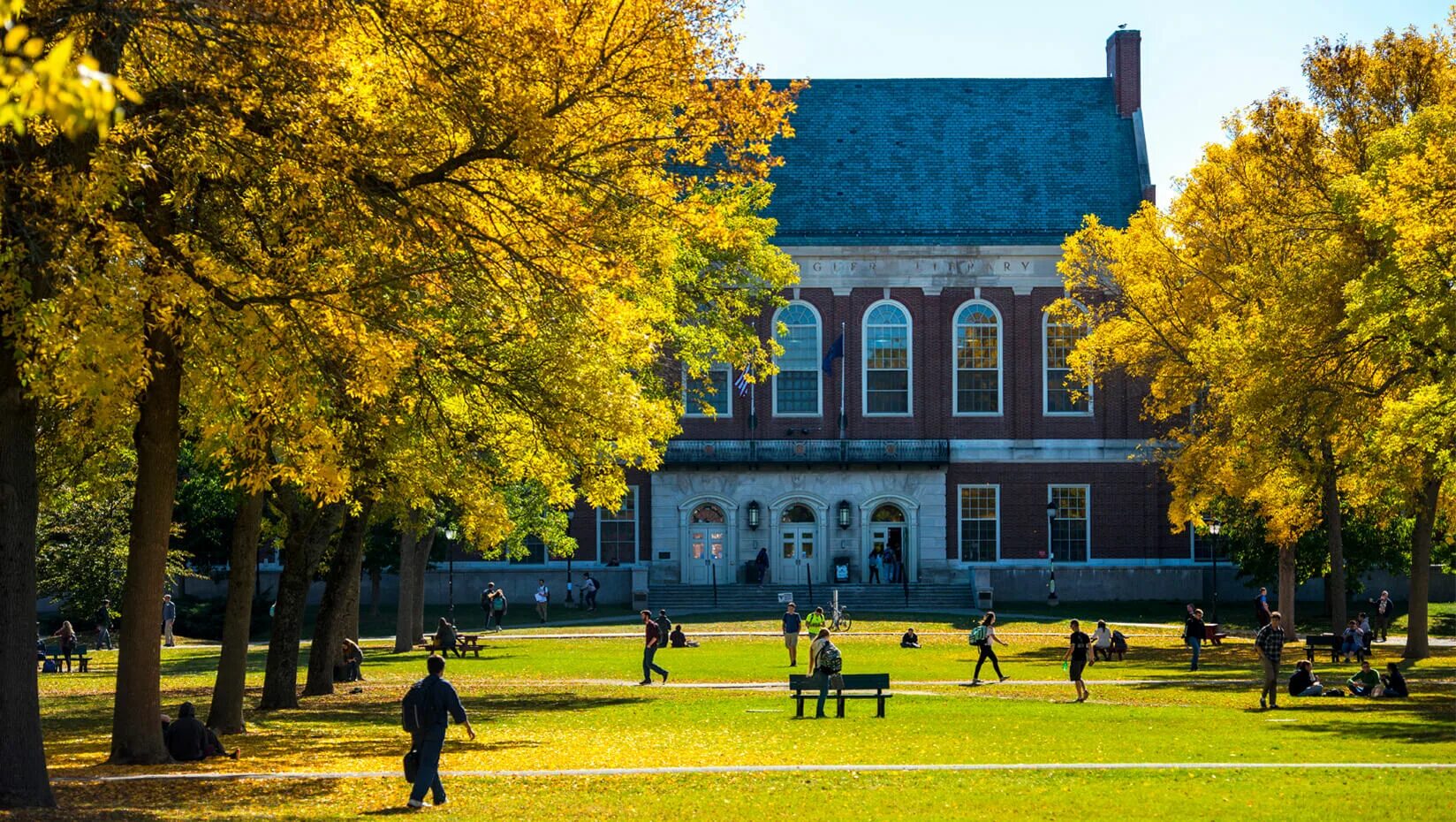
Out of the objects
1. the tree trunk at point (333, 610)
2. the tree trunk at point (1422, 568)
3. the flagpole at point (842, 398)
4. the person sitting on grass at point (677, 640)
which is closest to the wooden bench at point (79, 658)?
the tree trunk at point (333, 610)

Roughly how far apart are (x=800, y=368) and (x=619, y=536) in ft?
29.9

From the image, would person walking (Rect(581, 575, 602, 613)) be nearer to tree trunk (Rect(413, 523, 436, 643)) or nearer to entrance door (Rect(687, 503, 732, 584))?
entrance door (Rect(687, 503, 732, 584))

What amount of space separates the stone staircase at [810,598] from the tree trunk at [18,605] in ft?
137

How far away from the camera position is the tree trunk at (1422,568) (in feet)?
104

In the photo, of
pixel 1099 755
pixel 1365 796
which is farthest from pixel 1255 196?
pixel 1365 796

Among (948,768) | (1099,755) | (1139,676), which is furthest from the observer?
(1139,676)

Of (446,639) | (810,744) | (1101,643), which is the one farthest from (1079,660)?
(446,639)

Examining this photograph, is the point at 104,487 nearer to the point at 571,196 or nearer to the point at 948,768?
the point at 571,196

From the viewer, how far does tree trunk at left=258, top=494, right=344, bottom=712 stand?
25156 millimetres

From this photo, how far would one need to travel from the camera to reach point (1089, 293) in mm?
58625

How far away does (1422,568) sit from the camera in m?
32.0

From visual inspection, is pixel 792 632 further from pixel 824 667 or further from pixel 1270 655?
pixel 1270 655

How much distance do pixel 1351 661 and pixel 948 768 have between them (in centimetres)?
2014

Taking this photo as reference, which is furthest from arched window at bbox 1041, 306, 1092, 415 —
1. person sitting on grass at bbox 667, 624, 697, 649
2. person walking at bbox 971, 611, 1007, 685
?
person walking at bbox 971, 611, 1007, 685
